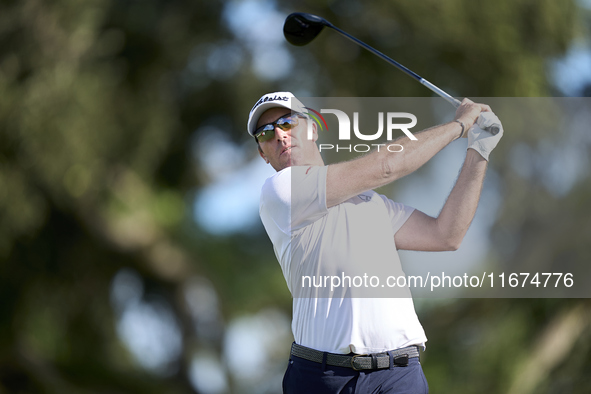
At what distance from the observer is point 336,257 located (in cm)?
217

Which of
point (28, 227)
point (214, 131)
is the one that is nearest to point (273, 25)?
point (214, 131)

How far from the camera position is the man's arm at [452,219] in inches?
86.9

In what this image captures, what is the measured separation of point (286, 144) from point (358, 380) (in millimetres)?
904

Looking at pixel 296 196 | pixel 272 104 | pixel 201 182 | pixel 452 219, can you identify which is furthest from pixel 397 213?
pixel 201 182

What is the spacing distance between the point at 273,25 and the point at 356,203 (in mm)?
4212

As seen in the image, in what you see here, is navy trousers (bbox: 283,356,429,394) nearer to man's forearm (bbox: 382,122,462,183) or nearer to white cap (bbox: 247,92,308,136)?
man's forearm (bbox: 382,122,462,183)

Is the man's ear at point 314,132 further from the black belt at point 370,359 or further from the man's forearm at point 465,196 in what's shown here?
the black belt at point 370,359

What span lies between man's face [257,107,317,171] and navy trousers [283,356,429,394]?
2.46 ft

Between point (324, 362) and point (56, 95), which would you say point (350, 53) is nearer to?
point (56, 95)

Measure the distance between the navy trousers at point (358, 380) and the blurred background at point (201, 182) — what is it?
8.92ft

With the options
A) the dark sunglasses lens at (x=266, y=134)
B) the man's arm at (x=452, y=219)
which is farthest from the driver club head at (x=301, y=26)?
the man's arm at (x=452, y=219)

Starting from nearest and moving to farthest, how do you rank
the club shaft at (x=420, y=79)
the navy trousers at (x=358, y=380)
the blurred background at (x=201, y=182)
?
1. the navy trousers at (x=358, y=380)
2. the club shaft at (x=420, y=79)
3. the blurred background at (x=201, y=182)

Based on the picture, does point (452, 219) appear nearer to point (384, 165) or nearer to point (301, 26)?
point (384, 165)

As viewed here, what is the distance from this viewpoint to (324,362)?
206 centimetres
